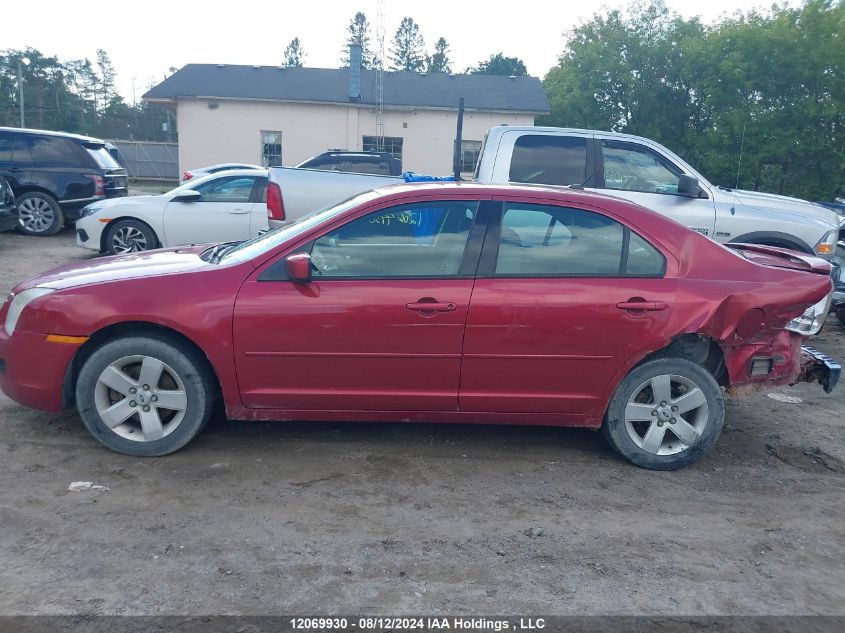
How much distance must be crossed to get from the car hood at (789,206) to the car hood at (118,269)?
19.3ft

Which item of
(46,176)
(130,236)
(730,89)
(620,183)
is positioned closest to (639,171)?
(620,183)

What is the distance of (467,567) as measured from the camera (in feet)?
11.0

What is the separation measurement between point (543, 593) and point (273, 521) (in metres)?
1.39

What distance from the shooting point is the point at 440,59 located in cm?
8212

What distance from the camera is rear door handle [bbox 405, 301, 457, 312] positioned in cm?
423

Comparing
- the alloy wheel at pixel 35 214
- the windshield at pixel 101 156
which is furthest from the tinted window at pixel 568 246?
the windshield at pixel 101 156

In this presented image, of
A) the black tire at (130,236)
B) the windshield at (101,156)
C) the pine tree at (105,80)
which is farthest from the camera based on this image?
the pine tree at (105,80)

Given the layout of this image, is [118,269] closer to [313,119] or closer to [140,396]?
[140,396]

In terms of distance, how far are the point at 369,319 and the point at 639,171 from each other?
475 centimetres

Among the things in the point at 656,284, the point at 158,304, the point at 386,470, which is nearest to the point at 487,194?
the point at 656,284

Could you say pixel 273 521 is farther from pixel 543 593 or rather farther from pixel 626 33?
pixel 626 33

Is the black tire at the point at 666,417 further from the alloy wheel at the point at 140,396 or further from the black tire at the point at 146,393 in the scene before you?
the alloy wheel at the point at 140,396

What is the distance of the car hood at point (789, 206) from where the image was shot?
789cm

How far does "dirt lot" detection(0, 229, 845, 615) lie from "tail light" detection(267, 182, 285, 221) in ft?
11.1
